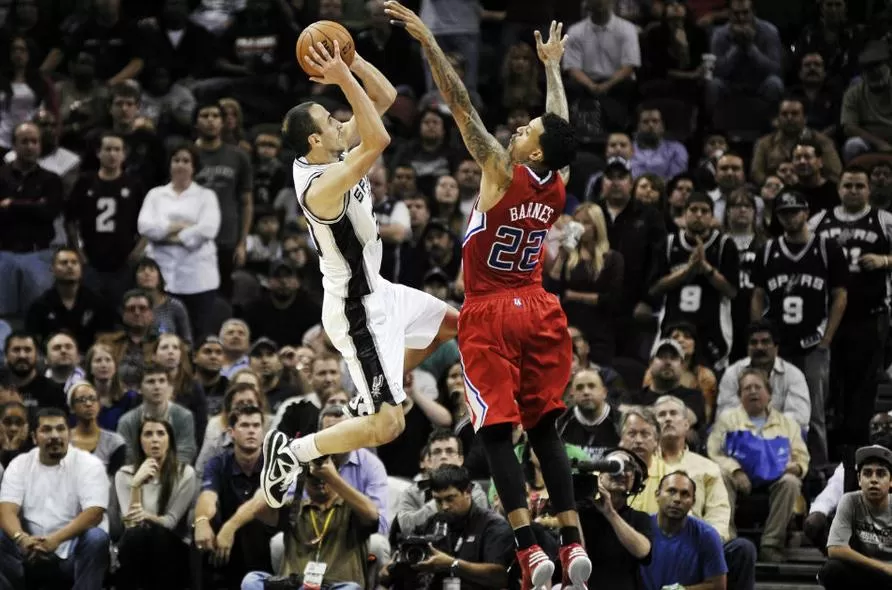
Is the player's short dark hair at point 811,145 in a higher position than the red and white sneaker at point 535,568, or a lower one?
higher

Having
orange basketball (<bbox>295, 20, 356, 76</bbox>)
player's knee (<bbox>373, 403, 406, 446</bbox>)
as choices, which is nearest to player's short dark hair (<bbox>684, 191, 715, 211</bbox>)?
player's knee (<bbox>373, 403, 406, 446</bbox>)

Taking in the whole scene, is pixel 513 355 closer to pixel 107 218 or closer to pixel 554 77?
pixel 554 77

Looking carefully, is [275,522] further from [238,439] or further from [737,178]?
[737,178]

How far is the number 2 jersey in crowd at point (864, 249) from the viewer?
14.5 meters

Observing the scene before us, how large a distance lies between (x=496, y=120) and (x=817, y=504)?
24.5 ft

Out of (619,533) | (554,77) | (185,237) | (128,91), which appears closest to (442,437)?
(619,533)

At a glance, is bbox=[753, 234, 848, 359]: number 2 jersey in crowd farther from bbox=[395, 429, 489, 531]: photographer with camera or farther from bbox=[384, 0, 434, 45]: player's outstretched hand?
bbox=[384, 0, 434, 45]: player's outstretched hand

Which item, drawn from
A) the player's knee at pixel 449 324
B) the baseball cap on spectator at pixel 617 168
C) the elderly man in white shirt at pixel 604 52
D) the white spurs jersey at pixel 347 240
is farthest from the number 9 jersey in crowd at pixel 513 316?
the elderly man in white shirt at pixel 604 52

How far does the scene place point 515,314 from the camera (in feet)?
30.1

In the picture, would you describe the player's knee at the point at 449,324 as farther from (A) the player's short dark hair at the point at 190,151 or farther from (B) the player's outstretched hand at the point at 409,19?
(A) the player's short dark hair at the point at 190,151

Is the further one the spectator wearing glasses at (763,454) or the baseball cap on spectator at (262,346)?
the baseball cap on spectator at (262,346)

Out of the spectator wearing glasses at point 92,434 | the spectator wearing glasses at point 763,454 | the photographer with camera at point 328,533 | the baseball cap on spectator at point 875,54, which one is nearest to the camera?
the photographer with camera at point 328,533

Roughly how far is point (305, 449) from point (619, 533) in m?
2.36

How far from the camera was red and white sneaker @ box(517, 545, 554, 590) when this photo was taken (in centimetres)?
873
